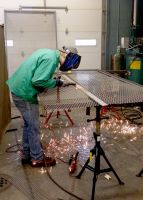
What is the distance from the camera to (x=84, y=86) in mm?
3180

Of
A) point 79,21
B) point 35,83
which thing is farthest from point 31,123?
point 79,21

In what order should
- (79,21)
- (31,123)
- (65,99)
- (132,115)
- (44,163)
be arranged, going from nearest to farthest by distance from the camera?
1. (65,99)
2. (31,123)
3. (44,163)
4. (132,115)
5. (79,21)

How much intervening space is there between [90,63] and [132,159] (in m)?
3.66

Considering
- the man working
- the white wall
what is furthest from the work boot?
the white wall

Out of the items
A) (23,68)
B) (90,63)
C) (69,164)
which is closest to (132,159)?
(69,164)

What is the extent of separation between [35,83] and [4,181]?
1.21 m

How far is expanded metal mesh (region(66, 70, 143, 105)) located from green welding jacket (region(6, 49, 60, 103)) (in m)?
0.45

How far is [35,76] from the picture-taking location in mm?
3029

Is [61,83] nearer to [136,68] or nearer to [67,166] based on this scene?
[67,166]

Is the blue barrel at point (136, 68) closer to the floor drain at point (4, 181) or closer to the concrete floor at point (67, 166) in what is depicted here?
the concrete floor at point (67, 166)

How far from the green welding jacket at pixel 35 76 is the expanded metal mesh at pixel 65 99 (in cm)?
15

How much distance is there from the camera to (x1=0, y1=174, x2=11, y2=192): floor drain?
3.06 m

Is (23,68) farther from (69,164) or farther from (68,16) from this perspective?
(68,16)

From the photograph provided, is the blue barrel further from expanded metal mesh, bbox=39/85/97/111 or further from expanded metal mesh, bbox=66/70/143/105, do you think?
expanded metal mesh, bbox=39/85/97/111
